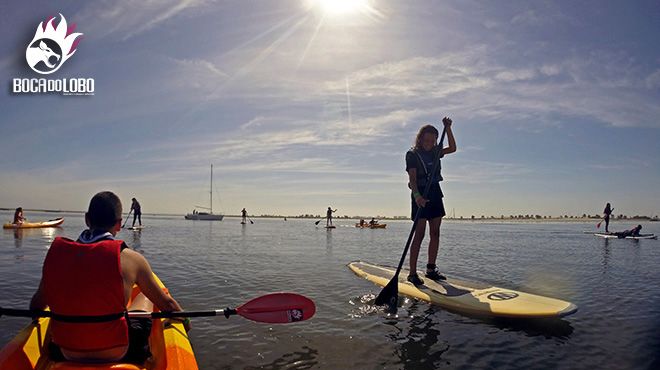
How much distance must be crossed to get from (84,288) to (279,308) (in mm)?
1807

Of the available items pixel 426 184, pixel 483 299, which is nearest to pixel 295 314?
pixel 483 299

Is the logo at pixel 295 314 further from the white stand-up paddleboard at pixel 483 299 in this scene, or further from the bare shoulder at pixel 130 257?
the white stand-up paddleboard at pixel 483 299

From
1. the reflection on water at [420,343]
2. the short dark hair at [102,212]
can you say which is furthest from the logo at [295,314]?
the short dark hair at [102,212]

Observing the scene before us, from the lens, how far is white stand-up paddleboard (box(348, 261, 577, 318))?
4.91m

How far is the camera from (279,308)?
3.79 meters

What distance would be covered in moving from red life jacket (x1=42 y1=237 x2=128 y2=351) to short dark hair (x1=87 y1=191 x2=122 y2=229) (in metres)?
0.25

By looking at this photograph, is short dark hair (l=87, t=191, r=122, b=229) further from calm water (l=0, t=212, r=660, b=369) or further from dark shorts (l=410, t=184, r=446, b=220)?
dark shorts (l=410, t=184, r=446, b=220)

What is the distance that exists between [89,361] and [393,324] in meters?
3.53

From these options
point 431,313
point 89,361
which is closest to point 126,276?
point 89,361

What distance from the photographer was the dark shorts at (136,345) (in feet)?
9.19

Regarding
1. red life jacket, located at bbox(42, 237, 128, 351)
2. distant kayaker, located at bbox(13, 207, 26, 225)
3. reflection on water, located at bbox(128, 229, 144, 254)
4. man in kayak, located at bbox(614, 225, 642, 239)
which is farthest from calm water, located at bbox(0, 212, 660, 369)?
distant kayaker, located at bbox(13, 207, 26, 225)

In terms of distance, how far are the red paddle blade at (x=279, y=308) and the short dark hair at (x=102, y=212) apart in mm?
1481

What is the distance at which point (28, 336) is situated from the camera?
2988 millimetres

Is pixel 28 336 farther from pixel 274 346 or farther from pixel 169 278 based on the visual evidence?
pixel 169 278
